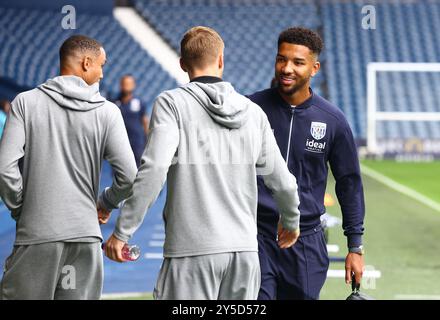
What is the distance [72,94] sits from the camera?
376cm

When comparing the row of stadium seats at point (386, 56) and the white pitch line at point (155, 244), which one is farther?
the row of stadium seats at point (386, 56)

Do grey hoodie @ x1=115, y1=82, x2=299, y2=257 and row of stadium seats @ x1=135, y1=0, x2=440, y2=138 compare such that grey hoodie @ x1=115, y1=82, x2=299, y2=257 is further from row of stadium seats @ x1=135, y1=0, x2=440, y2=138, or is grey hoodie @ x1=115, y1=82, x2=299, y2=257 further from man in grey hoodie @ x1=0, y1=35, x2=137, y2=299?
row of stadium seats @ x1=135, y1=0, x2=440, y2=138

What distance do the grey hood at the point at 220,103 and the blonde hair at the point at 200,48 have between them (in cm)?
8

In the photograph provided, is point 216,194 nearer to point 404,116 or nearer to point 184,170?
point 184,170

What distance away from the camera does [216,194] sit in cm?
341

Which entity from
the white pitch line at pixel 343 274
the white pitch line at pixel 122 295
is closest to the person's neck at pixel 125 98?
the white pitch line at pixel 343 274

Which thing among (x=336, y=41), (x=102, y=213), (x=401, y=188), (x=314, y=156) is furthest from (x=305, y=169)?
(x=336, y=41)

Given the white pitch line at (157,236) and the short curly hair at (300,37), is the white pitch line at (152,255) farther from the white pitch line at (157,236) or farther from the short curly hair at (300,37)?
the short curly hair at (300,37)

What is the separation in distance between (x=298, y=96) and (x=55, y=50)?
22985 millimetres

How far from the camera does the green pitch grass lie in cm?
739

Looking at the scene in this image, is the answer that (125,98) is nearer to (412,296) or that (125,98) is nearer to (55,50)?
(412,296)

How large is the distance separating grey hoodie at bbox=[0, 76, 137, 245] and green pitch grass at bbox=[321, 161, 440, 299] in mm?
3545

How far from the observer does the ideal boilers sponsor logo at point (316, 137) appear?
4273mm
